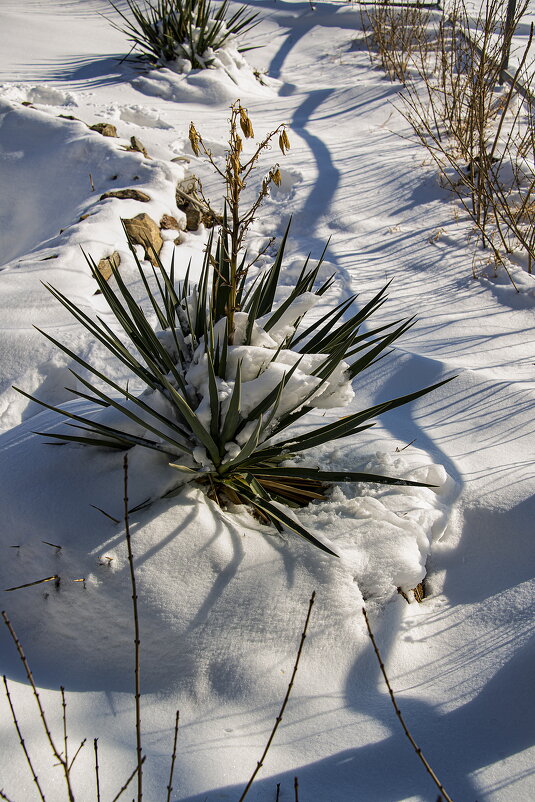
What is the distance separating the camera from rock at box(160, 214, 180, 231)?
13.8ft

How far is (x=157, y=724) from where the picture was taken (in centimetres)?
149

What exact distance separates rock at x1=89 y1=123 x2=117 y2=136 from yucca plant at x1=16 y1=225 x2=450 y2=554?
3.56 meters

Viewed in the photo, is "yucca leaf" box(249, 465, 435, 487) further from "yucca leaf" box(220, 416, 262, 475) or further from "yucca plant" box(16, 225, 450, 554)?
"yucca leaf" box(220, 416, 262, 475)

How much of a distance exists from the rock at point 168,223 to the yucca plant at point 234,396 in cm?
227

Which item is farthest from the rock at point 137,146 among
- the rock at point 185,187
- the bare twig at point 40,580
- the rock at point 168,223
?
the bare twig at point 40,580

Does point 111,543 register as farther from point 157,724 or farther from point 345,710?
point 345,710

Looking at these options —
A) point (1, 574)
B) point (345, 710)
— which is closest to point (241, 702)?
point (345, 710)

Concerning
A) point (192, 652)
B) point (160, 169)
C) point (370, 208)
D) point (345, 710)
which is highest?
point (160, 169)

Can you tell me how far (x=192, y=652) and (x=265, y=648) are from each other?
0.19m

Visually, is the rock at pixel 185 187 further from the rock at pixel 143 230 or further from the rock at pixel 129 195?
the rock at pixel 143 230

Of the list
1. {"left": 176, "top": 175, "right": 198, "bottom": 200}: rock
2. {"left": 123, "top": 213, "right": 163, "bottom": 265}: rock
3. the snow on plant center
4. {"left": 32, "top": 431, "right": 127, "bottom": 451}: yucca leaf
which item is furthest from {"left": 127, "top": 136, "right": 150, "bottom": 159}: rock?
{"left": 32, "top": 431, "right": 127, "bottom": 451}: yucca leaf

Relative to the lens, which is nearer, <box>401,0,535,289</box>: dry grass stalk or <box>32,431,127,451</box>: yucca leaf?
<box>32,431,127,451</box>: yucca leaf

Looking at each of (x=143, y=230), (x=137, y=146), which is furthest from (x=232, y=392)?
(x=137, y=146)

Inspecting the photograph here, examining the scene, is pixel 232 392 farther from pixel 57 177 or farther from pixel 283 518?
pixel 57 177
